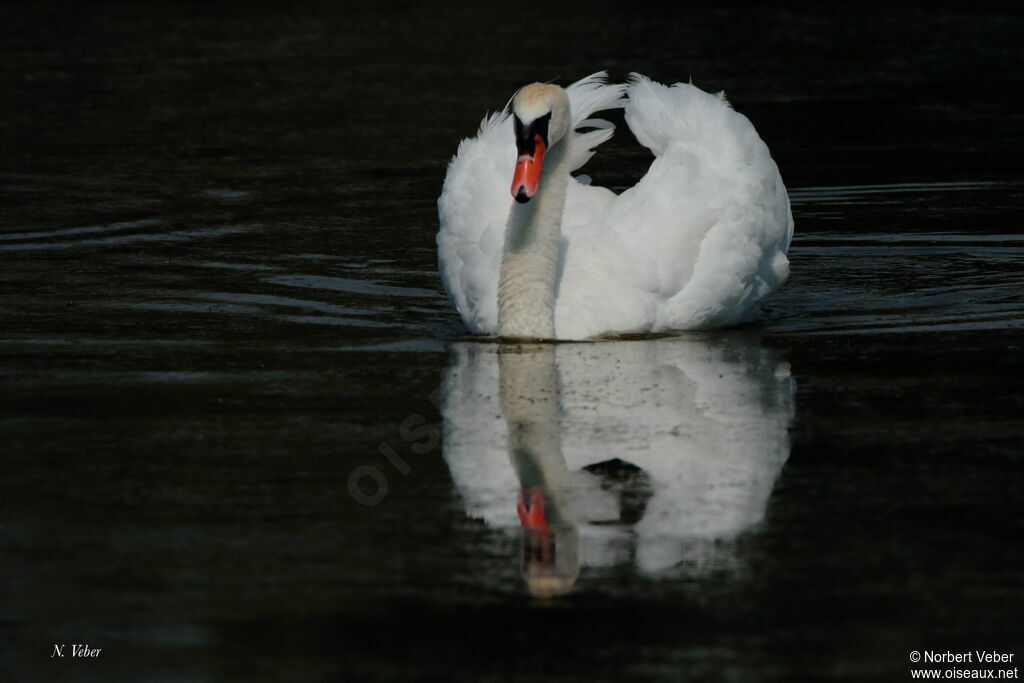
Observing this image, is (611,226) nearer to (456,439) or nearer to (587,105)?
(587,105)

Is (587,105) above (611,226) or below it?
above

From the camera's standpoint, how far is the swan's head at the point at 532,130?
9.08 meters

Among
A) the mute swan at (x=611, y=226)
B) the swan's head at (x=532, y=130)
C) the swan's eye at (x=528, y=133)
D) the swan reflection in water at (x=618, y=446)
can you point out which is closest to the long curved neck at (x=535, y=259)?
the mute swan at (x=611, y=226)

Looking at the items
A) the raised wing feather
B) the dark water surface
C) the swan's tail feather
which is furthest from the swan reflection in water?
the swan's tail feather

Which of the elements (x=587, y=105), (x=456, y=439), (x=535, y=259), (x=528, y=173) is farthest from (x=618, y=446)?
(x=587, y=105)

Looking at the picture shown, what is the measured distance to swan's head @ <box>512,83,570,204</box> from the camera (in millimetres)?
9078

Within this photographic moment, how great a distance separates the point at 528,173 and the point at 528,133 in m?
0.24

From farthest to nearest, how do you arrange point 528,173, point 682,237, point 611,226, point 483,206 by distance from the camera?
point 483,206, point 611,226, point 682,237, point 528,173

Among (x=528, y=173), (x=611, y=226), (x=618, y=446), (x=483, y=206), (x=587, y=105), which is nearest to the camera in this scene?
(x=618, y=446)

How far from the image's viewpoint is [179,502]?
7.00m

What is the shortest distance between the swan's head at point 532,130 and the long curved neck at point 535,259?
0.99 ft

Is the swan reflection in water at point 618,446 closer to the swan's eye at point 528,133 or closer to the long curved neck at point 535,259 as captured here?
the long curved neck at point 535,259

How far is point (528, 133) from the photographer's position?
A: 30.2 ft

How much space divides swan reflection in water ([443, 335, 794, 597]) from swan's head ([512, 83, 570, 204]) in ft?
2.89
